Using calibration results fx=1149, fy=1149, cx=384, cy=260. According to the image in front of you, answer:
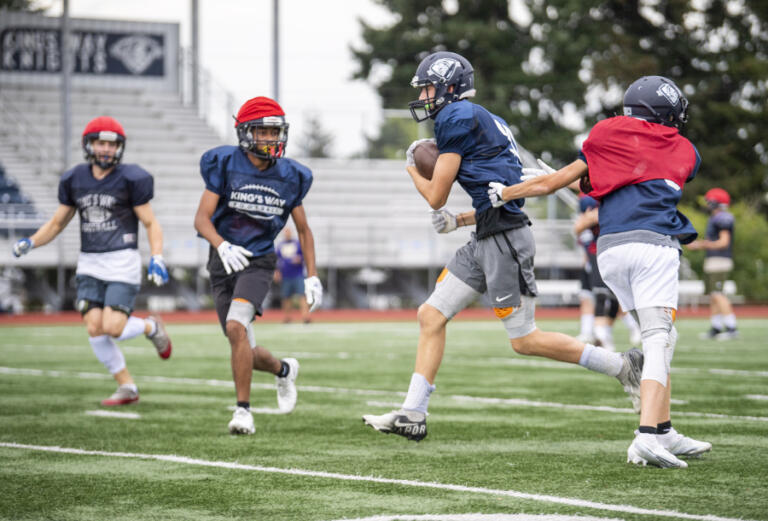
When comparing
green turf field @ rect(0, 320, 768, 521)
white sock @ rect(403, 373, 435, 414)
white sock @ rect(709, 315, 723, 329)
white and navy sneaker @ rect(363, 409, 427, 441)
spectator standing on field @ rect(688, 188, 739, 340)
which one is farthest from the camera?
white sock @ rect(709, 315, 723, 329)

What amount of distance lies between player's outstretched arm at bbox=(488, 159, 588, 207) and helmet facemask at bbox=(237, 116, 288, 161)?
1.73 m

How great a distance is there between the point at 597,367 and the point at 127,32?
1125 inches

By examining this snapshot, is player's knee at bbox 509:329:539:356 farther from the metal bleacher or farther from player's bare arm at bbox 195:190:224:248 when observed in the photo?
the metal bleacher

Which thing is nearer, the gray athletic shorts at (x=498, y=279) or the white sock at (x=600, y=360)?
the gray athletic shorts at (x=498, y=279)

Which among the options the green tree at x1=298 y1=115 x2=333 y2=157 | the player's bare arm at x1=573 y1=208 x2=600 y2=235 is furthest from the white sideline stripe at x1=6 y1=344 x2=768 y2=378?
the green tree at x1=298 y1=115 x2=333 y2=157

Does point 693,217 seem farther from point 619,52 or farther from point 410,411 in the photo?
point 410,411

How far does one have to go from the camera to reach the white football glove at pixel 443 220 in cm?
596

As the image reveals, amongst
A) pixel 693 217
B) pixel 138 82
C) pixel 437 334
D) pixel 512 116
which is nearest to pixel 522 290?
pixel 437 334

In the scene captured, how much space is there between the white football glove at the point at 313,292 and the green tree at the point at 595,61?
31958mm

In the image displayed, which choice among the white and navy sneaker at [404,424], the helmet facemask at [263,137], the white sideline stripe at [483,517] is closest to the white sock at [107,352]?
the helmet facemask at [263,137]

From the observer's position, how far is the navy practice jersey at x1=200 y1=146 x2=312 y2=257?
22.2ft

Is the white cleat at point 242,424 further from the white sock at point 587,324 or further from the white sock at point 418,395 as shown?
the white sock at point 587,324

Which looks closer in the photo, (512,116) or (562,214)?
(562,214)

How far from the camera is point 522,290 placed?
19.5 feet
